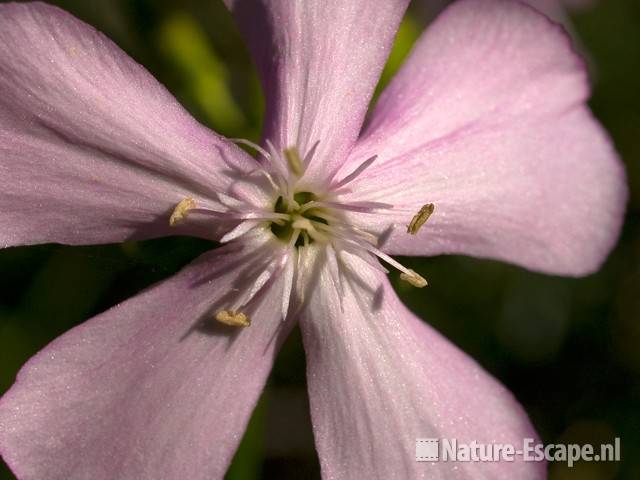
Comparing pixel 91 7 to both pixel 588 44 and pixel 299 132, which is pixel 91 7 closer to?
pixel 299 132

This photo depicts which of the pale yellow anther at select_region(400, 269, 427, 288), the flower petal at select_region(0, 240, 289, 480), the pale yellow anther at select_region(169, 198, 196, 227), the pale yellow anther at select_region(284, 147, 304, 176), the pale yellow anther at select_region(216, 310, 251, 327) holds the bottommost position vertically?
the flower petal at select_region(0, 240, 289, 480)

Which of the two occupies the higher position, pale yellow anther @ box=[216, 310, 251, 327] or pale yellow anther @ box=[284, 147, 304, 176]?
pale yellow anther @ box=[284, 147, 304, 176]

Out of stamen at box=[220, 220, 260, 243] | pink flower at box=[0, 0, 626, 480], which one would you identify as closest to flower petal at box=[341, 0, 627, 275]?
pink flower at box=[0, 0, 626, 480]

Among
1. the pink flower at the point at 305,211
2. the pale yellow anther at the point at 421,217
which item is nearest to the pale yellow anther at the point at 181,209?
the pink flower at the point at 305,211

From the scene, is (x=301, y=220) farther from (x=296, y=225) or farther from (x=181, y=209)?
(x=181, y=209)

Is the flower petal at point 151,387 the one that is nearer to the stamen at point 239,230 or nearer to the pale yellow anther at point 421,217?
the stamen at point 239,230

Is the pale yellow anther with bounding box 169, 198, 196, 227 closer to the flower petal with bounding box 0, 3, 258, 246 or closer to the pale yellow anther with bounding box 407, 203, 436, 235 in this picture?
the flower petal with bounding box 0, 3, 258, 246

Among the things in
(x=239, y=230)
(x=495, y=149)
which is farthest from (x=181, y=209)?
(x=495, y=149)

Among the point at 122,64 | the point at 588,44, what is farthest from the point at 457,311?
the point at 122,64
